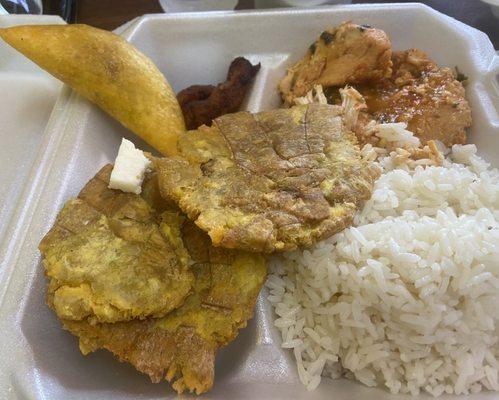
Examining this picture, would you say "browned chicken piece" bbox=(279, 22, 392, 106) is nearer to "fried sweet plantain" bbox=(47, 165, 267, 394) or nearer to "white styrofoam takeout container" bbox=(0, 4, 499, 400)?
"white styrofoam takeout container" bbox=(0, 4, 499, 400)

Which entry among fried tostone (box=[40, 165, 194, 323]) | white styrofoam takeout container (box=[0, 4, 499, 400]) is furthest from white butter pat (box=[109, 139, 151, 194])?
white styrofoam takeout container (box=[0, 4, 499, 400])

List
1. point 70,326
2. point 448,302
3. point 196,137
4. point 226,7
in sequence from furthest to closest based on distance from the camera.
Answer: point 226,7
point 196,137
point 448,302
point 70,326

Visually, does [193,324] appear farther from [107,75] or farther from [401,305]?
[107,75]

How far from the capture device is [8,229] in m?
1.73

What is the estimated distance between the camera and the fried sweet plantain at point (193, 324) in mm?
1413

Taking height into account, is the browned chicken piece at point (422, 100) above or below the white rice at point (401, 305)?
above

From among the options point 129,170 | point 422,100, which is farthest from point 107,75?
point 422,100

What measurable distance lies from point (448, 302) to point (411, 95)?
1.12m

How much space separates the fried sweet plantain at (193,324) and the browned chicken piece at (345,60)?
106 cm

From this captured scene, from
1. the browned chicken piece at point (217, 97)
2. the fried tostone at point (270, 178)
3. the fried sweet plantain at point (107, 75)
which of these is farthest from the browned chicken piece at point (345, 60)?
the fried sweet plantain at point (107, 75)

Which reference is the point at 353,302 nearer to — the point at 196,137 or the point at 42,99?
the point at 196,137

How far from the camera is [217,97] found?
2369mm

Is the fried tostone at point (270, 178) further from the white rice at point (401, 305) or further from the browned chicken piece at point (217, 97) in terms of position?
the browned chicken piece at point (217, 97)

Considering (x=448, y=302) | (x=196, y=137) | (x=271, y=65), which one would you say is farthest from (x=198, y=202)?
(x=271, y=65)
